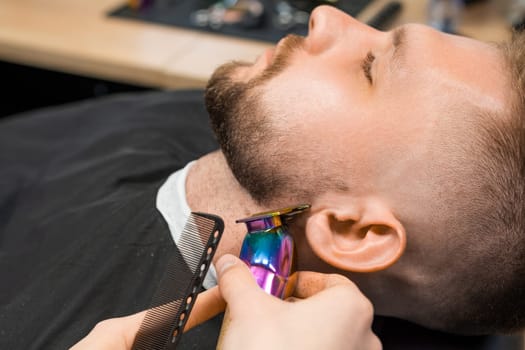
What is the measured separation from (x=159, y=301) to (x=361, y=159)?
431 millimetres

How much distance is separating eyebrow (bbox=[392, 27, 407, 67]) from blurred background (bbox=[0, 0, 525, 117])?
914mm

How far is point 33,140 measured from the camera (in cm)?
182

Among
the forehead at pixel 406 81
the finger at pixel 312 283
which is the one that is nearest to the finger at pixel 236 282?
the finger at pixel 312 283

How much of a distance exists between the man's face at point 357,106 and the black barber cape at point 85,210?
33cm

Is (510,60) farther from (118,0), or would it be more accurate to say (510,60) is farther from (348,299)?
(118,0)

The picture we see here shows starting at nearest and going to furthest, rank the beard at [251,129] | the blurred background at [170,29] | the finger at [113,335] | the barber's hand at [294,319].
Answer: the barber's hand at [294,319], the finger at [113,335], the beard at [251,129], the blurred background at [170,29]

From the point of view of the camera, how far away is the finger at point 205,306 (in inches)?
38.6

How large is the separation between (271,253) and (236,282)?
0.31ft

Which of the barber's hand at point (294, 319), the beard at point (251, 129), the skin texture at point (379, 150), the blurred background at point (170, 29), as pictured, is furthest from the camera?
the blurred background at point (170, 29)

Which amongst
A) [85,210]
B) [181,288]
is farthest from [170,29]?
[181,288]

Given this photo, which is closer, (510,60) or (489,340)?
(510,60)

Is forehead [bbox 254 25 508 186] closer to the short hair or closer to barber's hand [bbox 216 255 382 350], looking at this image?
the short hair

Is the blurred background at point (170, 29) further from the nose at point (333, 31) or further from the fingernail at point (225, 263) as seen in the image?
the fingernail at point (225, 263)

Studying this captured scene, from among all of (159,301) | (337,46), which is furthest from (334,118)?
(159,301)
